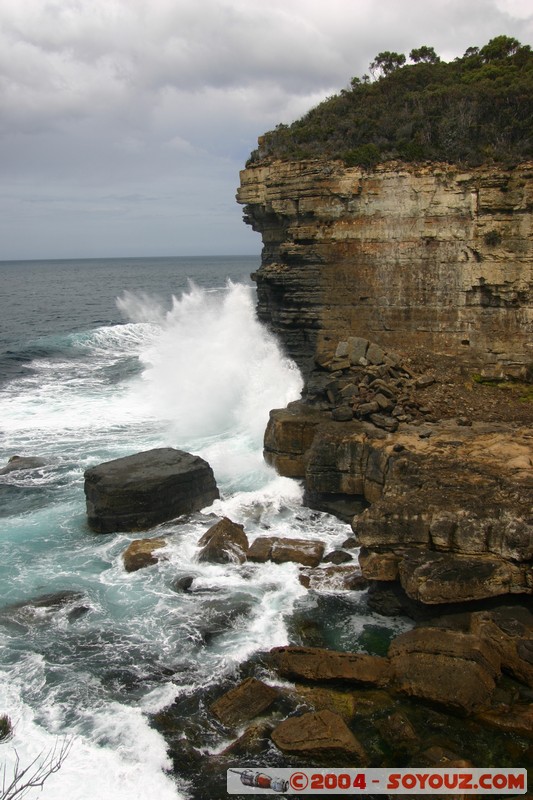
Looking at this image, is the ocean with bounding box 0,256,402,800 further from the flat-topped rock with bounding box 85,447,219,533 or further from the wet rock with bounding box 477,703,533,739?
the wet rock with bounding box 477,703,533,739

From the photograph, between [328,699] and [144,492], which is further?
[144,492]

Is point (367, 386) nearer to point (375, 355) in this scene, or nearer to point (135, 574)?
point (375, 355)

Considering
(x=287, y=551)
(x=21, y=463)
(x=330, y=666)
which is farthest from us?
(x=21, y=463)

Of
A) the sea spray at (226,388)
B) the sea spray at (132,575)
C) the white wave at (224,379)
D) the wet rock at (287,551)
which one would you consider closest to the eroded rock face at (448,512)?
the wet rock at (287,551)

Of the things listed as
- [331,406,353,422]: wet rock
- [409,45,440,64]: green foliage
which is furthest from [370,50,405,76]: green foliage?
[331,406,353,422]: wet rock

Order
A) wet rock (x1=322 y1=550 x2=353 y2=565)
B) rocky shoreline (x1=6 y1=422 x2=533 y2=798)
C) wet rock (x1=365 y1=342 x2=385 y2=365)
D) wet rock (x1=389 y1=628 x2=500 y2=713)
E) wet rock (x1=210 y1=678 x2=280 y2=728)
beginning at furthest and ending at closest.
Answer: wet rock (x1=365 y1=342 x2=385 y2=365) → wet rock (x1=322 y1=550 x2=353 y2=565) → wet rock (x1=210 y1=678 x2=280 y2=728) → wet rock (x1=389 y1=628 x2=500 y2=713) → rocky shoreline (x1=6 y1=422 x2=533 y2=798)

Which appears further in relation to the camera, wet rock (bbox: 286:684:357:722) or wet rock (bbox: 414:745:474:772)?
wet rock (bbox: 286:684:357:722)

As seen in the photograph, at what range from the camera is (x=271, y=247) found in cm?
2333

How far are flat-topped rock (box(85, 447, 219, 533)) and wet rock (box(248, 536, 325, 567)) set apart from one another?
9.37 feet

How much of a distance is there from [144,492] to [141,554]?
2.14 metres

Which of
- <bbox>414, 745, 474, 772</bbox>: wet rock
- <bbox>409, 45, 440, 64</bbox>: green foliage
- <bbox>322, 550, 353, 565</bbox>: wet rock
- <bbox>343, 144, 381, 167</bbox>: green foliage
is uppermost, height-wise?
<bbox>409, 45, 440, 64</bbox>: green foliage

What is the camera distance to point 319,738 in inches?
366

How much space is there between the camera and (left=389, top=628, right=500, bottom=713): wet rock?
9859mm

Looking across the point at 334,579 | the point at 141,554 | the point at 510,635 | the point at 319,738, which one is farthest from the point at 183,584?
the point at 510,635
